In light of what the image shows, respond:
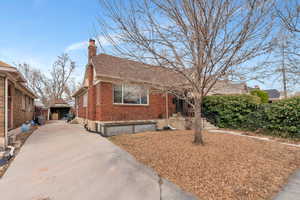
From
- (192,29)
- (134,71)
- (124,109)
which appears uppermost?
(192,29)

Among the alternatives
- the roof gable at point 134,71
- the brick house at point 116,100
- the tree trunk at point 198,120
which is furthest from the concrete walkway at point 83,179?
the brick house at point 116,100

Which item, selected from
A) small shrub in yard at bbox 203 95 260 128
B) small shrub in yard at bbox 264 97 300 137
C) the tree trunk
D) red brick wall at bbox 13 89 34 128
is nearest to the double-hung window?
the tree trunk

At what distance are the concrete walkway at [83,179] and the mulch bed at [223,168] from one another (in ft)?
1.37

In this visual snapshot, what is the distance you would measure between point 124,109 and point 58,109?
23.4 meters

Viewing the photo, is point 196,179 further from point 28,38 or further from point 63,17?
point 28,38

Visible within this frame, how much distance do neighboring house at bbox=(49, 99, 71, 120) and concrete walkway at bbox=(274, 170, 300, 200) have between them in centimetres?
2865

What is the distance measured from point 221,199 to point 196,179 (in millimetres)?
694

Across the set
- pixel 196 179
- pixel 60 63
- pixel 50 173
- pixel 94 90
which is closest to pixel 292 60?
pixel 196 179

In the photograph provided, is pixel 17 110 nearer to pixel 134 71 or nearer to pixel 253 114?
pixel 134 71

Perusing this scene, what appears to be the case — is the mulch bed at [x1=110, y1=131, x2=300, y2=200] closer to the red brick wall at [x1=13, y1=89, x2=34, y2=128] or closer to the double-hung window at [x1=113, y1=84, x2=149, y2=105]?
the double-hung window at [x1=113, y1=84, x2=149, y2=105]

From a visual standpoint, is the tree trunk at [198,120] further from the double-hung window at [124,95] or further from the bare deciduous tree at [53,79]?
the bare deciduous tree at [53,79]

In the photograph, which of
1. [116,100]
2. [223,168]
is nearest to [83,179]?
[223,168]

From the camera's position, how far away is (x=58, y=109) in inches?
1055

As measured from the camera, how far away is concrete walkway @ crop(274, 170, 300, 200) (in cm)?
267
